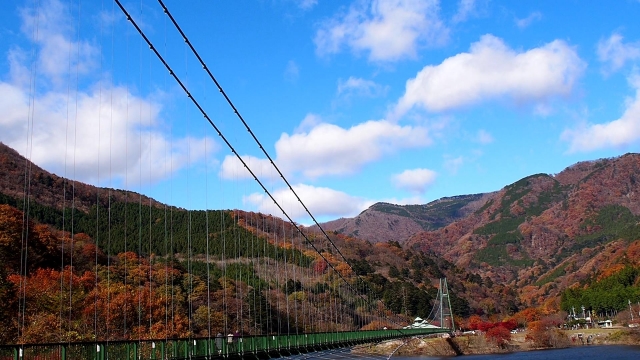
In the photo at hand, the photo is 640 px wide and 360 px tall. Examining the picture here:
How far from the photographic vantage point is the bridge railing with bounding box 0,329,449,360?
1039cm

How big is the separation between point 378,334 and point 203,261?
2553cm

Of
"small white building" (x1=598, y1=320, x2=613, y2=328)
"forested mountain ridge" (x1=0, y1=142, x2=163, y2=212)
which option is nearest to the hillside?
"forested mountain ridge" (x1=0, y1=142, x2=163, y2=212)

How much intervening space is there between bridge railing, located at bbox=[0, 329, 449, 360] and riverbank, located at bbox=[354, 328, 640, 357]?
51099 mm

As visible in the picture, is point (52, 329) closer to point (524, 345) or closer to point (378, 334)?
point (378, 334)

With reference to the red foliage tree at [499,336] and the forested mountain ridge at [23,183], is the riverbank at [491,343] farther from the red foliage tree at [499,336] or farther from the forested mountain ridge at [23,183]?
the forested mountain ridge at [23,183]

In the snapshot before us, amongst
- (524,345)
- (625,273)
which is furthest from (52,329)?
(625,273)

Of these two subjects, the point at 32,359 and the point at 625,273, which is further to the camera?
the point at 625,273

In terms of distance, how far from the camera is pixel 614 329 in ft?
258

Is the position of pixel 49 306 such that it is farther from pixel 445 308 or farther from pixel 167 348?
pixel 445 308

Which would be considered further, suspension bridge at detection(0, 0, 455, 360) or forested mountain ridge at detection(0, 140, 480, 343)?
forested mountain ridge at detection(0, 140, 480, 343)

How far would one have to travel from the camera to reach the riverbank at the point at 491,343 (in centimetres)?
7506

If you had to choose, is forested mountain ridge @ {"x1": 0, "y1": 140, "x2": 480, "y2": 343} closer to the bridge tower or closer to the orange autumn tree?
the orange autumn tree

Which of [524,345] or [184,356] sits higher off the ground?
[184,356]

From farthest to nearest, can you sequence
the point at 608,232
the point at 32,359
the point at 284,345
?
the point at 608,232, the point at 284,345, the point at 32,359
